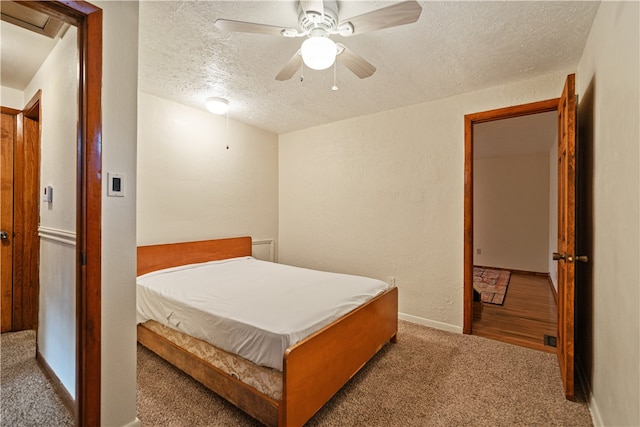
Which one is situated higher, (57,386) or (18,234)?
(18,234)

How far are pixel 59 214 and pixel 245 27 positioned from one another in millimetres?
1557

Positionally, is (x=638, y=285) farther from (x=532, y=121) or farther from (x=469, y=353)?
(x=532, y=121)

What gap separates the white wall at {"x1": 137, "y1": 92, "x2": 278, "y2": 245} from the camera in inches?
116

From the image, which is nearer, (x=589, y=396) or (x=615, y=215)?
(x=615, y=215)

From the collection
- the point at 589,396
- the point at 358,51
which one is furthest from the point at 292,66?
the point at 589,396

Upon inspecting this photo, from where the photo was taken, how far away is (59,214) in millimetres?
1724

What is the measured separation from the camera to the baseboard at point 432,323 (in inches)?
113

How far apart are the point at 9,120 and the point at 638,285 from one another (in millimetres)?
4614

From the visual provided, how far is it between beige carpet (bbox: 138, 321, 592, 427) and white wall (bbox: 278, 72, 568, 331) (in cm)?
73

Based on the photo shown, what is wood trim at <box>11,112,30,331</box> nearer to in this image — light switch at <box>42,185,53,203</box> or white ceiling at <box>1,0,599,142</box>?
white ceiling at <box>1,0,599,142</box>

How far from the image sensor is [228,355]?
171cm

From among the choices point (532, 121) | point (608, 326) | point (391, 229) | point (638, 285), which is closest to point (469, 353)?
point (608, 326)

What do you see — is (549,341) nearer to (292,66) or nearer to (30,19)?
(292,66)

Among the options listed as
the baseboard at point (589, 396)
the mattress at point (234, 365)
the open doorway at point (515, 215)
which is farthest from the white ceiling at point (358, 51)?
the baseboard at point (589, 396)
